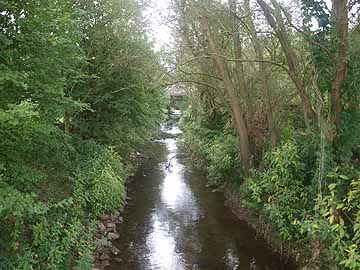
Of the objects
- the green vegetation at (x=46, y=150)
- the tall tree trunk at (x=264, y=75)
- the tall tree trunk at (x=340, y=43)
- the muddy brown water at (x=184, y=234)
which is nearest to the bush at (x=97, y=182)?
the green vegetation at (x=46, y=150)

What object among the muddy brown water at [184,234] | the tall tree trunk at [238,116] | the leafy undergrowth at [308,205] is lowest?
the muddy brown water at [184,234]

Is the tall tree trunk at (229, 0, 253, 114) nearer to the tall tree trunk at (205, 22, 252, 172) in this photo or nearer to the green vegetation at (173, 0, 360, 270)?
the green vegetation at (173, 0, 360, 270)

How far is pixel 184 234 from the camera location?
1127 centimetres

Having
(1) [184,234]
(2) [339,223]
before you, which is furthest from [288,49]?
(1) [184,234]

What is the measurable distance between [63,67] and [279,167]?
567 cm

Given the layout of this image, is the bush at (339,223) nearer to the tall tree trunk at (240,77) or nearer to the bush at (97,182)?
the bush at (97,182)

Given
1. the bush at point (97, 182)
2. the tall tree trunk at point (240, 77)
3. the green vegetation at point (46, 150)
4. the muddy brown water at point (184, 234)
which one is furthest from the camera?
the tall tree trunk at point (240, 77)

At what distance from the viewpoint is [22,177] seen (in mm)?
6211

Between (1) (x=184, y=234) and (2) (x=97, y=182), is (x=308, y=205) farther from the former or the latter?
(2) (x=97, y=182)

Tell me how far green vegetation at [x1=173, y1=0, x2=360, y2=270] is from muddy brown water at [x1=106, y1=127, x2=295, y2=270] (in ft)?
2.61

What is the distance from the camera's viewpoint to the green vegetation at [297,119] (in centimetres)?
770

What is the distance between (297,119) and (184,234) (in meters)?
5.33

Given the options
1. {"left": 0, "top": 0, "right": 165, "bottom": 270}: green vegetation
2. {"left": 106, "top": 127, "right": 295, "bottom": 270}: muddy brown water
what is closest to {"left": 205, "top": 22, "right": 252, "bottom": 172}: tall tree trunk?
{"left": 106, "top": 127, "right": 295, "bottom": 270}: muddy brown water

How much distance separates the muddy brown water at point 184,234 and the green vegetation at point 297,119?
79cm
